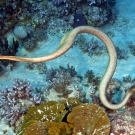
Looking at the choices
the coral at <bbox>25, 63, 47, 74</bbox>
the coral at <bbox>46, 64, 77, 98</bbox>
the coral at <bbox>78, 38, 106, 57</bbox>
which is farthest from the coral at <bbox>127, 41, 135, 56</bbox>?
the coral at <bbox>25, 63, 47, 74</bbox>

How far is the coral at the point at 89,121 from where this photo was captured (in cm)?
390

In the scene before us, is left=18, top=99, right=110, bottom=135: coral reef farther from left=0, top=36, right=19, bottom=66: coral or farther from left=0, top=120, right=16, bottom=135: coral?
left=0, top=36, right=19, bottom=66: coral

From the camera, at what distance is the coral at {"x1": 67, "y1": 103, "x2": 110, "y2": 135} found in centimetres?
390

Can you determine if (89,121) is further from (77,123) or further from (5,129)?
(5,129)

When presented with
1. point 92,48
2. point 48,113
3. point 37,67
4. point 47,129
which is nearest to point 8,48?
point 37,67

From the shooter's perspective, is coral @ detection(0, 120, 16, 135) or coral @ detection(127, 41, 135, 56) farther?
coral @ detection(127, 41, 135, 56)

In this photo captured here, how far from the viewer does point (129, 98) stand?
4426 millimetres

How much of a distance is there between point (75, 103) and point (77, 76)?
5.24 ft

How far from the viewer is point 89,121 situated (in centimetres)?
394

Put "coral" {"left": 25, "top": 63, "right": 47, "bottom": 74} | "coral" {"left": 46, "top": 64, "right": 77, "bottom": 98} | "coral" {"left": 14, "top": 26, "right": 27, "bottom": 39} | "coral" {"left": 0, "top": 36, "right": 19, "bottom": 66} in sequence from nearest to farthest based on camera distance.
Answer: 1. "coral" {"left": 46, "top": 64, "right": 77, "bottom": 98}
2. "coral" {"left": 25, "top": 63, "right": 47, "bottom": 74}
3. "coral" {"left": 0, "top": 36, "right": 19, "bottom": 66}
4. "coral" {"left": 14, "top": 26, "right": 27, "bottom": 39}

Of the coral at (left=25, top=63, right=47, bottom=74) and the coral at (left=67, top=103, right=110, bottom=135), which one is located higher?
the coral at (left=25, top=63, right=47, bottom=74)

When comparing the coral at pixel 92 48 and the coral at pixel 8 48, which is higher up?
the coral at pixel 92 48

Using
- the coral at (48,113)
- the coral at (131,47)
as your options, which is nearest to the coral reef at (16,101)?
the coral at (48,113)

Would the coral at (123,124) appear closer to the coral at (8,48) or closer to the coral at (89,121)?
the coral at (89,121)
